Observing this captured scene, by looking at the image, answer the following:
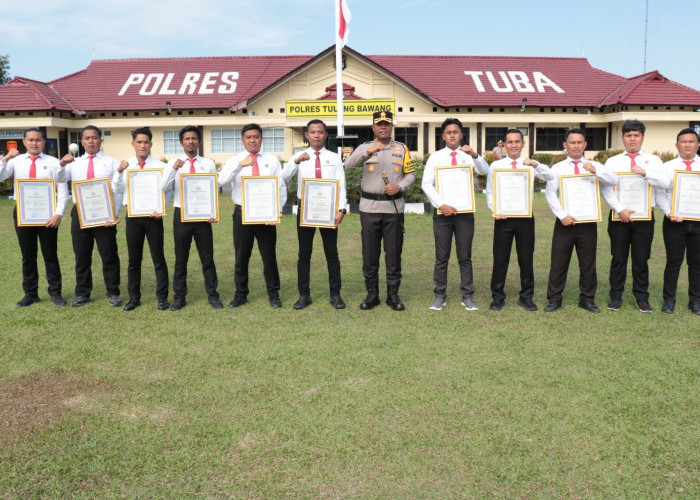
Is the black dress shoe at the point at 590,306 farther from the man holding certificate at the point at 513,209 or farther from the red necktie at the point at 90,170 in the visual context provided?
the red necktie at the point at 90,170

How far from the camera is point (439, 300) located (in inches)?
251

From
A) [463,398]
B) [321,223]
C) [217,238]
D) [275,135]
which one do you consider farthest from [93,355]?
[275,135]

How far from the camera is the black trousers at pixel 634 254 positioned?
20.3 feet

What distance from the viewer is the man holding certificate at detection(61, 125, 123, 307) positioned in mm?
6461

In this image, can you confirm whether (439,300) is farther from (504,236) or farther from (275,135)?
(275,135)

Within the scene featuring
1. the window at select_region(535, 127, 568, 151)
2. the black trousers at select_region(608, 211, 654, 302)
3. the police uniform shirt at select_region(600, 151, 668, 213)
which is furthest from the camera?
the window at select_region(535, 127, 568, 151)

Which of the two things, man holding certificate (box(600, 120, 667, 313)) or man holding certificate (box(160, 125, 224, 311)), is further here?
man holding certificate (box(160, 125, 224, 311))

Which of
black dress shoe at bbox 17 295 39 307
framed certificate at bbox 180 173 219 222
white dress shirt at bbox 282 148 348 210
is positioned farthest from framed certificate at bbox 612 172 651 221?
black dress shoe at bbox 17 295 39 307

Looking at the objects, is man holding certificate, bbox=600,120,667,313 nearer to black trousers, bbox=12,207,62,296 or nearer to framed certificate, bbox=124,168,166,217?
framed certificate, bbox=124,168,166,217

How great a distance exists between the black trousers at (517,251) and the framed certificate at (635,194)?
93cm

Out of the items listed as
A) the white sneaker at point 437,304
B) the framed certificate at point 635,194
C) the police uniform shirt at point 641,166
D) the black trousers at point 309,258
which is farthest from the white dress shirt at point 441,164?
the framed certificate at point 635,194

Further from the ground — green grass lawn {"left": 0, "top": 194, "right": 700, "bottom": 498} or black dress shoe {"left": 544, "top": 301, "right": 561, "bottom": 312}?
black dress shoe {"left": 544, "top": 301, "right": 561, "bottom": 312}

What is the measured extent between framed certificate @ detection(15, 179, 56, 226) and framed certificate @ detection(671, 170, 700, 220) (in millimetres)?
6445

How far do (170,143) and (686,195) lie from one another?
25549 millimetres
